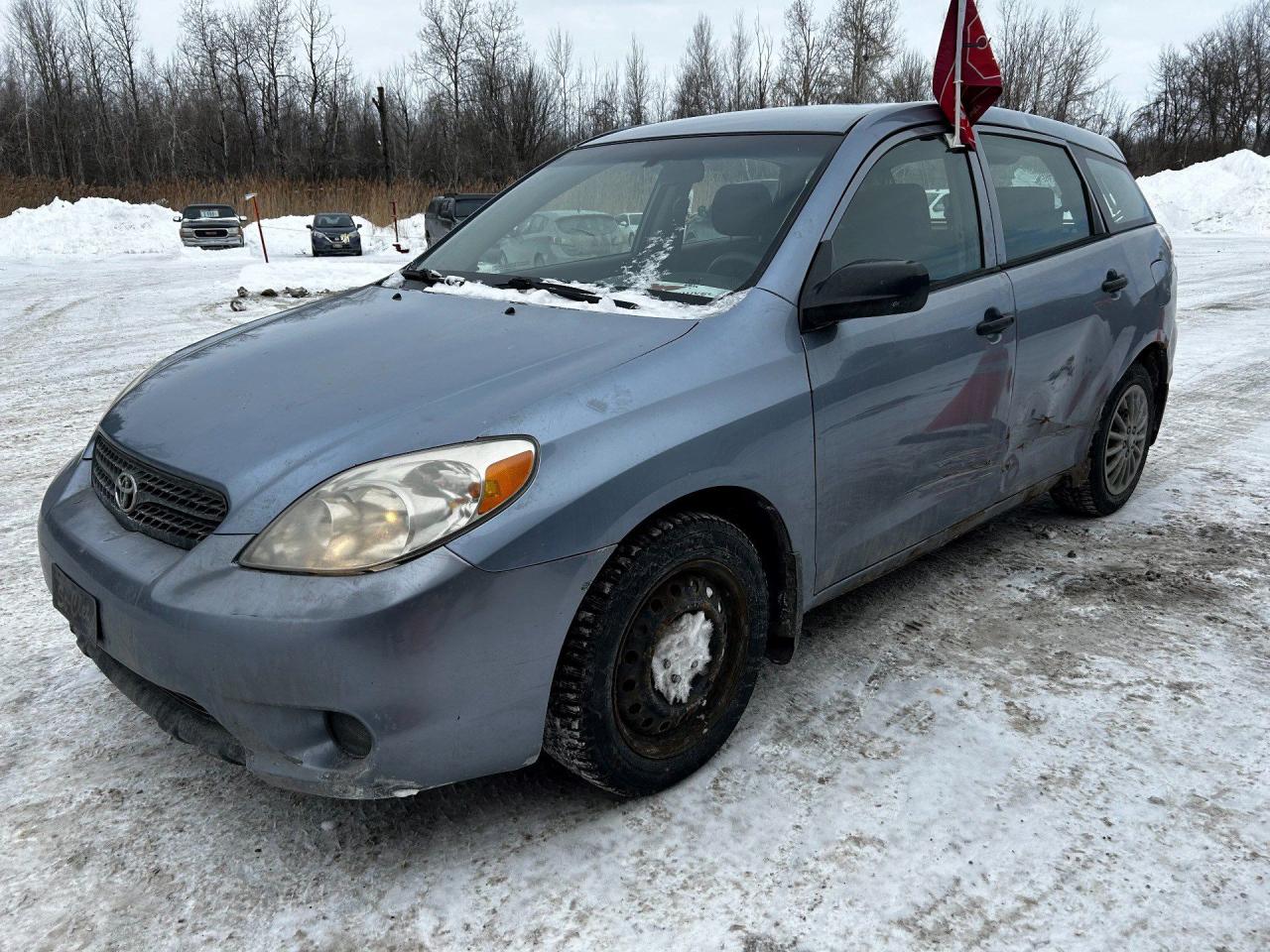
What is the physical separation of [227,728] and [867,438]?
1.77m

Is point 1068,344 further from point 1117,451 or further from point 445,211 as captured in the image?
point 445,211

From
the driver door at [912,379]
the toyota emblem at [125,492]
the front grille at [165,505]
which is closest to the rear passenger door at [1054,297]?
the driver door at [912,379]

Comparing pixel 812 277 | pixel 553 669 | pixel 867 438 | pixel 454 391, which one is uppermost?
pixel 812 277

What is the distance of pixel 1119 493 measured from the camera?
14.2 ft

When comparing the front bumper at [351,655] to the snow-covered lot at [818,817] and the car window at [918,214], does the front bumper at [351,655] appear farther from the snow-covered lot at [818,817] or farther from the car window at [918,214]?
the car window at [918,214]

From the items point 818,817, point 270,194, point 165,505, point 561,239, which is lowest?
point 818,817

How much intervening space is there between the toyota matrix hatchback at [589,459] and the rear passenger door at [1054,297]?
0.07 feet

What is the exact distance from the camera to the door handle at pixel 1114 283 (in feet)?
12.6

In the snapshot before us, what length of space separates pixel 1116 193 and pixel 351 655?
386 cm

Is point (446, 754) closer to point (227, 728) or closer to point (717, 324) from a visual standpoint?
point (227, 728)

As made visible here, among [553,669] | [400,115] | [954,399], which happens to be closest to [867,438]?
[954,399]

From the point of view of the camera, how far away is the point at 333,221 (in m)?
25.7

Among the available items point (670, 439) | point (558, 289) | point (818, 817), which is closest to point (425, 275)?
point (558, 289)

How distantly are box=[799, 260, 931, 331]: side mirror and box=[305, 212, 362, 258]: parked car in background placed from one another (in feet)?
81.3
